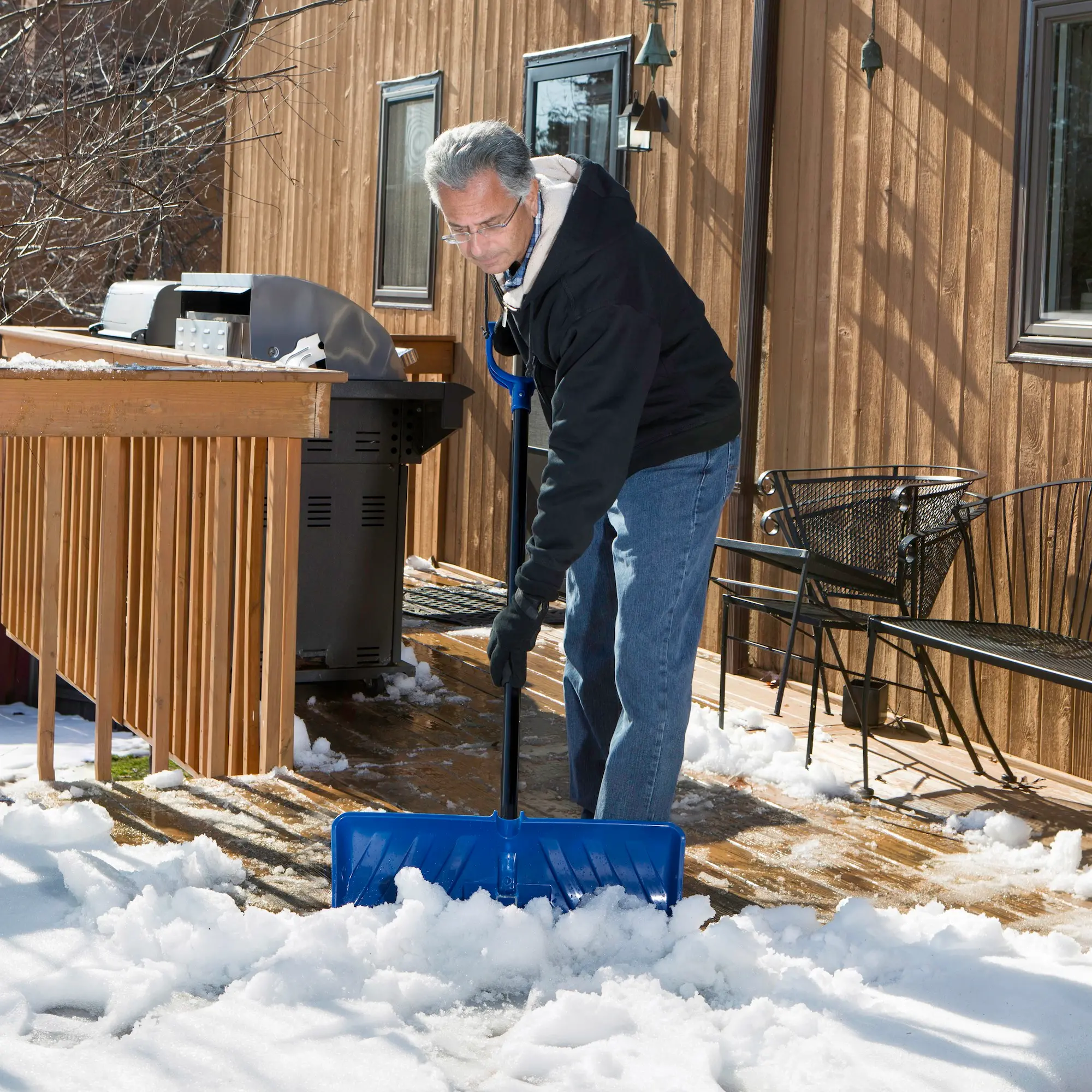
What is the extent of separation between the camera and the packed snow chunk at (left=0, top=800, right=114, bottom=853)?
3.48 metres

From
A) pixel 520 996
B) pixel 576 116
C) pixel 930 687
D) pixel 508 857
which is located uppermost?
pixel 576 116

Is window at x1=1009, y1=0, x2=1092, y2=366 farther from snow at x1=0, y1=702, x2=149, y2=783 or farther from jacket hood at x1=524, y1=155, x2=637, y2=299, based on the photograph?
snow at x1=0, y1=702, x2=149, y2=783

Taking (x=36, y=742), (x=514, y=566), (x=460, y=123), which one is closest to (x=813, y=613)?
(x=514, y=566)

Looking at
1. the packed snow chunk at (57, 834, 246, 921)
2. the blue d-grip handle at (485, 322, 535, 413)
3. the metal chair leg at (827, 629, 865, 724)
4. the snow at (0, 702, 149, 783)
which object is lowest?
the snow at (0, 702, 149, 783)

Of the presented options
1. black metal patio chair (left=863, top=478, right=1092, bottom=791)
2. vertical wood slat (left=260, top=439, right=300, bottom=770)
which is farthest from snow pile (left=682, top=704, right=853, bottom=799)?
vertical wood slat (left=260, top=439, right=300, bottom=770)

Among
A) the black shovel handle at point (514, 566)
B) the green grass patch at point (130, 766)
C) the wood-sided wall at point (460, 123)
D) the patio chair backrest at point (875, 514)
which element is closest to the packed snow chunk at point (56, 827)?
the black shovel handle at point (514, 566)

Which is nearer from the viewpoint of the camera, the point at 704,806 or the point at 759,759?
the point at 704,806

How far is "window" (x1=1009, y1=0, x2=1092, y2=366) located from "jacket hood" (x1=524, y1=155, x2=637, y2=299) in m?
2.23

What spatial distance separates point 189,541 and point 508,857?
2.08m

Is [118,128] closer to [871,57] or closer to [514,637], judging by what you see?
[871,57]

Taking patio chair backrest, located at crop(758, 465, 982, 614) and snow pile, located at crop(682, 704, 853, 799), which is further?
patio chair backrest, located at crop(758, 465, 982, 614)

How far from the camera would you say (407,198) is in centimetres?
886

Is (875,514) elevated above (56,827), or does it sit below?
above

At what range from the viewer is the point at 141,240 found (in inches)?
513
